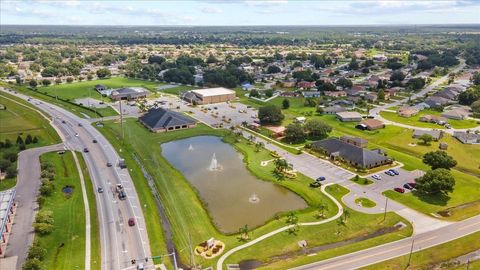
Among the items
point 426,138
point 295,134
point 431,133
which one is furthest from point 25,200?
point 431,133

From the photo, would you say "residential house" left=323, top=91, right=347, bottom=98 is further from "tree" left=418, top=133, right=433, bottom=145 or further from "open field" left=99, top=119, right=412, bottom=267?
"open field" left=99, top=119, right=412, bottom=267

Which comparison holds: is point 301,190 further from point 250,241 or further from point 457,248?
point 457,248

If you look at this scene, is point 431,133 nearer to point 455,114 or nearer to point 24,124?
point 455,114

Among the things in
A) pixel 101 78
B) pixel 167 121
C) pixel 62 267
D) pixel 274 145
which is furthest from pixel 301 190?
pixel 101 78

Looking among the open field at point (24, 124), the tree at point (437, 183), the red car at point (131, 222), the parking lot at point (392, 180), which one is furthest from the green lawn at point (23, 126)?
the tree at point (437, 183)

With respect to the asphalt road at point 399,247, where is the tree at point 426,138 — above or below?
above

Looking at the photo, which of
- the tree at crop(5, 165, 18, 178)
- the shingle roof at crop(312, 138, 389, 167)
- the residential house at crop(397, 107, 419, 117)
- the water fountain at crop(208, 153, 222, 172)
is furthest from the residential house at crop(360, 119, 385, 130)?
the tree at crop(5, 165, 18, 178)

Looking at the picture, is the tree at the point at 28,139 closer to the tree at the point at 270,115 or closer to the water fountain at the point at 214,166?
the water fountain at the point at 214,166
